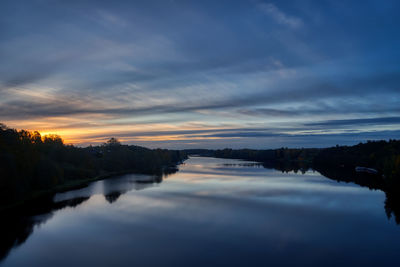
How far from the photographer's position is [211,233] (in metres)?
17.5

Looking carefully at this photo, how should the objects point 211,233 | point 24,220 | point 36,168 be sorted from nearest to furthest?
point 211,233
point 24,220
point 36,168

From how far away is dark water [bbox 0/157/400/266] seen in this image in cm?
1382

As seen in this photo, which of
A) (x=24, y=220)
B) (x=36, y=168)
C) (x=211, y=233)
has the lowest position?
(x=211, y=233)

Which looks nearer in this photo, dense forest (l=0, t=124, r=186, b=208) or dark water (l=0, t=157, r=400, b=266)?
dark water (l=0, t=157, r=400, b=266)

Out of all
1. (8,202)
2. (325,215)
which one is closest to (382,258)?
(325,215)


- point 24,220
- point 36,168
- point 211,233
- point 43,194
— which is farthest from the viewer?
point 36,168

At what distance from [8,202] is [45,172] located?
8699 mm

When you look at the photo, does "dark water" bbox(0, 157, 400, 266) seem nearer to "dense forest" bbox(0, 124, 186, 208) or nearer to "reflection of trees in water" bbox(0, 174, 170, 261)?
"reflection of trees in water" bbox(0, 174, 170, 261)

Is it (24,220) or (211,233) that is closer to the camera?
(211,233)

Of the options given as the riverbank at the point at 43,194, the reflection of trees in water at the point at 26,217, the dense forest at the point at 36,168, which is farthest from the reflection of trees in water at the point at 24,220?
the dense forest at the point at 36,168

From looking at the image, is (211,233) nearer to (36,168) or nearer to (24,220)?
(24,220)

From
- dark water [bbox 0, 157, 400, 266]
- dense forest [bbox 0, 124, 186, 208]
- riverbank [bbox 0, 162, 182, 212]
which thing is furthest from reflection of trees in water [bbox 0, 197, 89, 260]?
dense forest [bbox 0, 124, 186, 208]

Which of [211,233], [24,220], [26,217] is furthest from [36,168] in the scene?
[211,233]

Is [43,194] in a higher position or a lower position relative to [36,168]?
lower
